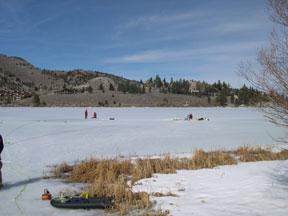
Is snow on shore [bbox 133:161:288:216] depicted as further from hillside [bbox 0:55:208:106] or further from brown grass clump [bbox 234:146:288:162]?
hillside [bbox 0:55:208:106]

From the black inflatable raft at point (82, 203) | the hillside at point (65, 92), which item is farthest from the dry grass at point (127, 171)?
the hillside at point (65, 92)

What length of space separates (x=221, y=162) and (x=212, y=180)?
2924mm

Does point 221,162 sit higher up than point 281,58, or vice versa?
point 281,58

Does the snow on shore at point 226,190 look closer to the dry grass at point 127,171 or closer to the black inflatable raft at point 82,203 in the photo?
the dry grass at point 127,171

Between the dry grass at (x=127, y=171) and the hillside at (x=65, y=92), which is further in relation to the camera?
the hillside at (x=65, y=92)

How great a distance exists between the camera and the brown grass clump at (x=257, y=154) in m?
13.3

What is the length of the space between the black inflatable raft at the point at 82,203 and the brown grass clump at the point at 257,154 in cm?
670

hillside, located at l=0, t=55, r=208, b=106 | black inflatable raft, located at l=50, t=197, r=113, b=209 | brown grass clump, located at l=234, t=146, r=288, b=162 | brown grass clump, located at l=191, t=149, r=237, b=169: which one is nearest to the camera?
black inflatable raft, located at l=50, t=197, r=113, b=209

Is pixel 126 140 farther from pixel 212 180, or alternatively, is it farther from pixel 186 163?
pixel 212 180

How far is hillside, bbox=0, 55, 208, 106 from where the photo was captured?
97.6m

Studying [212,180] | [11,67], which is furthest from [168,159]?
[11,67]

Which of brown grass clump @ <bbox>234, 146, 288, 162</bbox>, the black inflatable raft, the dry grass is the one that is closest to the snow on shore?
the dry grass

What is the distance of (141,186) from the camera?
9531mm

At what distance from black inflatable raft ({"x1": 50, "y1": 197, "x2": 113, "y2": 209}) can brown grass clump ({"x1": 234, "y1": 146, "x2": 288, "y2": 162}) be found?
22.0 ft
